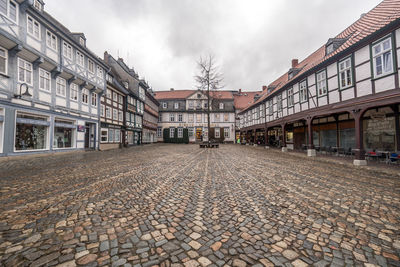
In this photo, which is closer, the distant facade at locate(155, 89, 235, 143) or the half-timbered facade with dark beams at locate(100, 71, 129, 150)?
the half-timbered facade with dark beams at locate(100, 71, 129, 150)

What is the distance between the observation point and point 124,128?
72.6 ft

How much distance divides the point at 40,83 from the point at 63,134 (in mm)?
4030

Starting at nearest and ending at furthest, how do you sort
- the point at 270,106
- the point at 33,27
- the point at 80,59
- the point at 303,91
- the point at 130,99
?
the point at 33,27, the point at 303,91, the point at 80,59, the point at 270,106, the point at 130,99

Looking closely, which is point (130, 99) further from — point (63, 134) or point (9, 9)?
point (9, 9)

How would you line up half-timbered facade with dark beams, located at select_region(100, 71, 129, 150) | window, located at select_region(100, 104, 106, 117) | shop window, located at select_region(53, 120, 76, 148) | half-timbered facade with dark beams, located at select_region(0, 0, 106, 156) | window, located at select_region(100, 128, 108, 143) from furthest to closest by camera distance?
half-timbered facade with dark beams, located at select_region(100, 71, 129, 150) → window, located at select_region(100, 128, 108, 143) → window, located at select_region(100, 104, 106, 117) → shop window, located at select_region(53, 120, 76, 148) → half-timbered facade with dark beams, located at select_region(0, 0, 106, 156)

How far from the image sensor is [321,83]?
1152cm

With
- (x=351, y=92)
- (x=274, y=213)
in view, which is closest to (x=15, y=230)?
(x=274, y=213)

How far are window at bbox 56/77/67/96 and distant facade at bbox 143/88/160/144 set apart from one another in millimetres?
15956

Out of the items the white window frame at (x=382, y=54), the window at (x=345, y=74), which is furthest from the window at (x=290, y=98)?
the white window frame at (x=382, y=54)

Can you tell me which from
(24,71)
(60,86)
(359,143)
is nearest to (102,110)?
(60,86)

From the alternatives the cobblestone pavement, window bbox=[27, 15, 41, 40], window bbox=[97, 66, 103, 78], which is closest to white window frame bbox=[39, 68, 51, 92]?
window bbox=[27, 15, 41, 40]

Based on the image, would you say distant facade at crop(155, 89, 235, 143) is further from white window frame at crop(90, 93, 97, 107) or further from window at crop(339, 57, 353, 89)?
window at crop(339, 57, 353, 89)

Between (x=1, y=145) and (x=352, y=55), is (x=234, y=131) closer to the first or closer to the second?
(x=352, y=55)

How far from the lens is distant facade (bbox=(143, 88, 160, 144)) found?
97.5 feet
